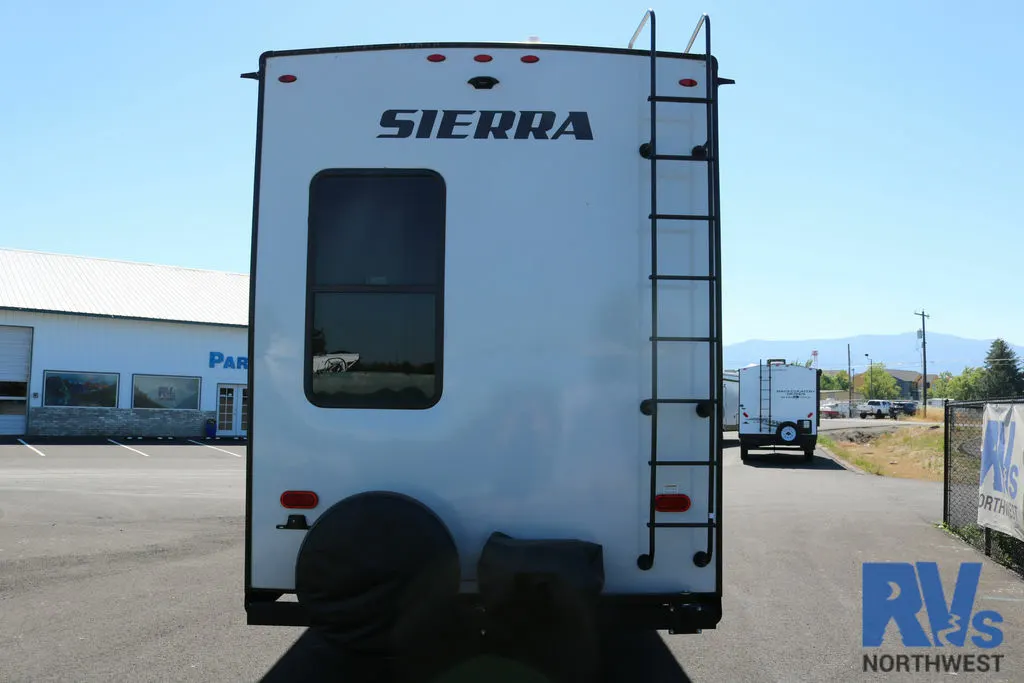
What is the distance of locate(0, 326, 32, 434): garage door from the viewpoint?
32125mm

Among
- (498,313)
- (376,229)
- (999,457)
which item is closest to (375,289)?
(376,229)

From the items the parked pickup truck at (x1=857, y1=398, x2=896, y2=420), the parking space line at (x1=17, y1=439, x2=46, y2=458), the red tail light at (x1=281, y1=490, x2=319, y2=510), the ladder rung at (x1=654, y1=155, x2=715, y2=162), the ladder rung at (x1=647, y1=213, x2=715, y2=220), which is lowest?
the parking space line at (x1=17, y1=439, x2=46, y2=458)

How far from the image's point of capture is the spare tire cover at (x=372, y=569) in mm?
3895

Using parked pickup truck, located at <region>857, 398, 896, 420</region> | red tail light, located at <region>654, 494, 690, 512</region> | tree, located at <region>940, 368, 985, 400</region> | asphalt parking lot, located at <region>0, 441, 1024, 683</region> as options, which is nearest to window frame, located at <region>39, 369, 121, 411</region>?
asphalt parking lot, located at <region>0, 441, 1024, 683</region>

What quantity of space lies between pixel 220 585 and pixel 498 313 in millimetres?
4565

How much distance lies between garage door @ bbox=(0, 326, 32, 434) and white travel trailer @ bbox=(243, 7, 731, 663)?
3255 cm

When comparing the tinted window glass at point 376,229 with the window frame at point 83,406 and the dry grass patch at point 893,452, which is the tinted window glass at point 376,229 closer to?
the dry grass patch at point 893,452

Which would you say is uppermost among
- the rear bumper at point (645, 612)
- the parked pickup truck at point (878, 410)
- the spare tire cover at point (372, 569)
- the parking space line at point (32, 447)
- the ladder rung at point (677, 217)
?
the ladder rung at point (677, 217)

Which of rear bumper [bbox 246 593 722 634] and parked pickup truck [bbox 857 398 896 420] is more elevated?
rear bumper [bbox 246 593 722 634]

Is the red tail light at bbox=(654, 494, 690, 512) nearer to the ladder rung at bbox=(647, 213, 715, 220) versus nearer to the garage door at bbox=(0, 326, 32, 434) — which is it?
the ladder rung at bbox=(647, 213, 715, 220)

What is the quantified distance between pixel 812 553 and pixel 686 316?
6348 millimetres

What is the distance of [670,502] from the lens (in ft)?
14.1

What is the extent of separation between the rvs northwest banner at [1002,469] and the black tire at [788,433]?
56.3 feet

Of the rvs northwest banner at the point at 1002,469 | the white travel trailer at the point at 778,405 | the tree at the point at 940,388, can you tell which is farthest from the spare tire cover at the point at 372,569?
the tree at the point at 940,388
